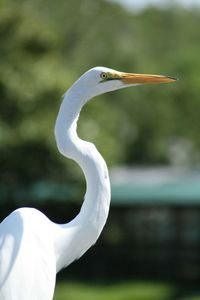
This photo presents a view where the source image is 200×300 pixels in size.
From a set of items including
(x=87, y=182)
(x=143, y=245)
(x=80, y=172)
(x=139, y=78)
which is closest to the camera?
(x=87, y=182)

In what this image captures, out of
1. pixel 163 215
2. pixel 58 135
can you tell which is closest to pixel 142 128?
pixel 163 215

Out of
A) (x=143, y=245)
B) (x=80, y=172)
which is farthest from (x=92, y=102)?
(x=143, y=245)

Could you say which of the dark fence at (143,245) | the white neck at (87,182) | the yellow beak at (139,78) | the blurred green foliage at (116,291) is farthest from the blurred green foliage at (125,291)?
the yellow beak at (139,78)

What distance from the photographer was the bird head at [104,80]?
3.84 m

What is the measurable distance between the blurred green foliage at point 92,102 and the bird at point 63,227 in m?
7.26

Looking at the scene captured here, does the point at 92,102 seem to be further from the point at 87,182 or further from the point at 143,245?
the point at 87,182

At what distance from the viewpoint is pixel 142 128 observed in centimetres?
2506

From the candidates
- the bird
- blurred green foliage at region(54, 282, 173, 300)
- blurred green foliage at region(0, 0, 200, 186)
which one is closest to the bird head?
the bird

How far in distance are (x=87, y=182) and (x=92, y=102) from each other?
8251mm

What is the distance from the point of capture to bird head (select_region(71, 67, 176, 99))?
12.6ft

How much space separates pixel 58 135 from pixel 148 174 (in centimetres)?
1823

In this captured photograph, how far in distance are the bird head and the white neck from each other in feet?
0.15

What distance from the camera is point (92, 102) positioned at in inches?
473

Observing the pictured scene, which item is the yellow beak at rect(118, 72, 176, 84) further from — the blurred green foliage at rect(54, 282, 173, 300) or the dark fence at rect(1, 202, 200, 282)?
the dark fence at rect(1, 202, 200, 282)
